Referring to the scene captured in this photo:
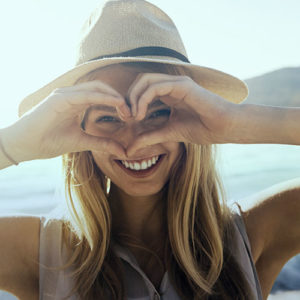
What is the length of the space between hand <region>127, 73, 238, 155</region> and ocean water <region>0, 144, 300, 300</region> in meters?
→ 0.61

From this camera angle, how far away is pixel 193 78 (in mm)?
1816

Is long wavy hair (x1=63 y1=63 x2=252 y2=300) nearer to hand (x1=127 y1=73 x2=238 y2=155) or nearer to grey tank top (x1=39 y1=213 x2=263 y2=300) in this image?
grey tank top (x1=39 y1=213 x2=263 y2=300)

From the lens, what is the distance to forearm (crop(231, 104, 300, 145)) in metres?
1.44

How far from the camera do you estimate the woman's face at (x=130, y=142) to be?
1618mm

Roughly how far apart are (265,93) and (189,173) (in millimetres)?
8857

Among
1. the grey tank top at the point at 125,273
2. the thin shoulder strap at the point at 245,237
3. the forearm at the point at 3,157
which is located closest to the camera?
the forearm at the point at 3,157

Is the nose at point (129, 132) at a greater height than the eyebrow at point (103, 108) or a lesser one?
lesser

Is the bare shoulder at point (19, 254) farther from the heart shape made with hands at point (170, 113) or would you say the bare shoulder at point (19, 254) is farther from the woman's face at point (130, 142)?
the heart shape made with hands at point (170, 113)

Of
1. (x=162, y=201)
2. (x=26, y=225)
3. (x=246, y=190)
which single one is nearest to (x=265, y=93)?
(x=246, y=190)

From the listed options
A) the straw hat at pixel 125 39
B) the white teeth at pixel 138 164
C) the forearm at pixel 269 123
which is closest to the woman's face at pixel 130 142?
the white teeth at pixel 138 164

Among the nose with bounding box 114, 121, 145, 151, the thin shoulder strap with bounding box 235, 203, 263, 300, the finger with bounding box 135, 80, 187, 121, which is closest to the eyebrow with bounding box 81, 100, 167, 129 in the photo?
the nose with bounding box 114, 121, 145, 151

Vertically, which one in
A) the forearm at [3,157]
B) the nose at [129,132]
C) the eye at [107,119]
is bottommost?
the forearm at [3,157]

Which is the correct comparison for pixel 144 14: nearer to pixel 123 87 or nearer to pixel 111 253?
pixel 123 87

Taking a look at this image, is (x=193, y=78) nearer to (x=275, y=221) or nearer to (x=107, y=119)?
(x=107, y=119)
